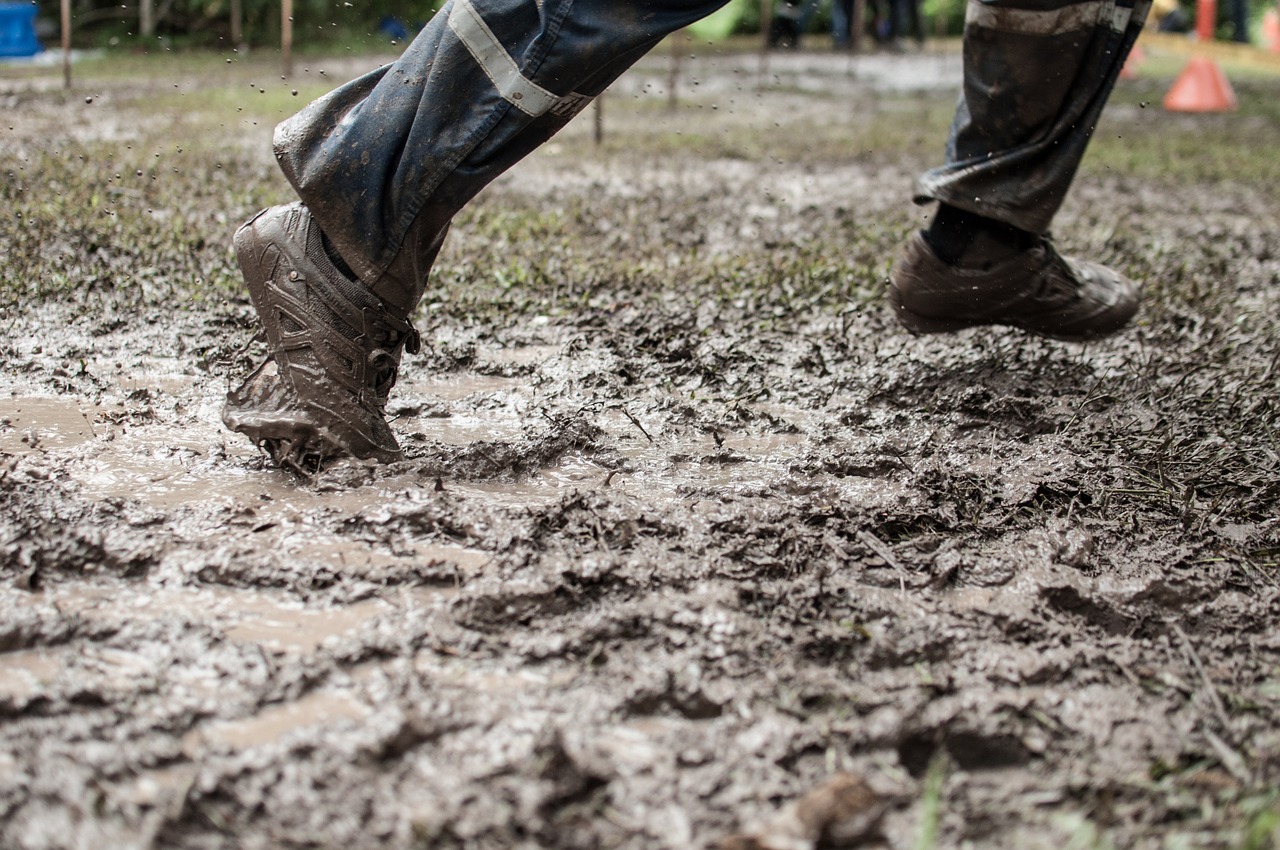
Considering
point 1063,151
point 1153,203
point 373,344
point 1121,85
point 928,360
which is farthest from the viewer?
point 1121,85

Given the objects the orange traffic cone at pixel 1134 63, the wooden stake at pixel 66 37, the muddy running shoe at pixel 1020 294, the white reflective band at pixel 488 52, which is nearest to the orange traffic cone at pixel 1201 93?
the orange traffic cone at pixel 1134 63

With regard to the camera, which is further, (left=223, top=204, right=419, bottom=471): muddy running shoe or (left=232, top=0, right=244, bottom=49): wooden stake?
(left=232, top=0, right=244, bottom=49): wooden stake

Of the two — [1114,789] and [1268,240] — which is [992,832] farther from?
[1268,240]

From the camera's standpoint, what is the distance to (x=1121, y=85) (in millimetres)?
11914

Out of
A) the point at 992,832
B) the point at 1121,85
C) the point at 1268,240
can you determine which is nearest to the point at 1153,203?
the point at 1268,240

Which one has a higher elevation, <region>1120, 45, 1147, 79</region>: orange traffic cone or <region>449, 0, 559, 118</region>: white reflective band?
<region>449, 0, 559, 118</region>: white reflective band

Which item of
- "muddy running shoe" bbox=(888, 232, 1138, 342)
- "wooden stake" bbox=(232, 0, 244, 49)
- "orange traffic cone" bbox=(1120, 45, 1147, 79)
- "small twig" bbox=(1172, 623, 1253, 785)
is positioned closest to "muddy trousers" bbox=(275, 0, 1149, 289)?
"muddy running shoe" bbox=(888, 232, 1138, 342)

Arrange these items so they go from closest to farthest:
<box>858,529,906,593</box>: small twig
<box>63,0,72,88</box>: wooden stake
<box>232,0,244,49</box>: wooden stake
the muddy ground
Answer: the muddy ground < <box>858,529,906,593</box>: small twig < <box>63,0,72,88</box>: wooden stake < <box>232,0,244,49</box>: wooden stake

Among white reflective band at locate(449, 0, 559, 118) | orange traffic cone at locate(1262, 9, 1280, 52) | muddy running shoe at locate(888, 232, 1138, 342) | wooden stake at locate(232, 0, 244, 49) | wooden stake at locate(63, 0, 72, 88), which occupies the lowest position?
wooden stake at locate(232, 0, 244, 49)

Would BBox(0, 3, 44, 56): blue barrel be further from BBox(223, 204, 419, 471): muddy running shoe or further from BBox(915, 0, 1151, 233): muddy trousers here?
BBox(915, 0, 1151, 233): muddy trousers

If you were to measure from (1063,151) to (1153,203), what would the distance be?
117 inches

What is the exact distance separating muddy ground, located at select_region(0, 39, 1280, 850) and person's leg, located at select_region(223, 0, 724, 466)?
5.3 inches

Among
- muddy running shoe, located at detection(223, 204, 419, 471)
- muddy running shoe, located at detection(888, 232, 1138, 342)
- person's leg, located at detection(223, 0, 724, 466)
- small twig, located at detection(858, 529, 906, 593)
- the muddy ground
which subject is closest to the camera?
the muddy ground

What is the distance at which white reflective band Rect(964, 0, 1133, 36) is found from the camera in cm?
243
